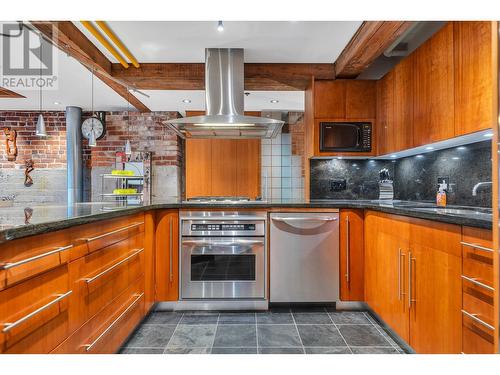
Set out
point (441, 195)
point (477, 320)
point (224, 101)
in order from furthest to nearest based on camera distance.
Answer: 1. point (224, 101)
2. point (441, 195)
3. point (477, 320)

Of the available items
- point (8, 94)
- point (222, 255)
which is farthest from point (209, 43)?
point (8, 94)

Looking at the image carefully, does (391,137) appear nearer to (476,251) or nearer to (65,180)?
(476,251)

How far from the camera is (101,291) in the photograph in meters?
1.49

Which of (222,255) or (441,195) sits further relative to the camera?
(222,255)

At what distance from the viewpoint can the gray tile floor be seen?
6.00ft

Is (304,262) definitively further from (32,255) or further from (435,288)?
(32,255)

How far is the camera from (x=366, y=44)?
223 centimetres

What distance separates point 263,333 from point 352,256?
97 cm

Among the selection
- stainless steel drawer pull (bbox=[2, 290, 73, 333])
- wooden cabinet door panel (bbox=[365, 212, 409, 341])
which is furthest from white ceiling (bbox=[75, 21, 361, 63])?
stainless steel drawer pull (bbox=[2, 290, 73, 333])

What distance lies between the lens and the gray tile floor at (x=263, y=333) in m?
1.83

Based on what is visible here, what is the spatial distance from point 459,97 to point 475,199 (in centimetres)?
74

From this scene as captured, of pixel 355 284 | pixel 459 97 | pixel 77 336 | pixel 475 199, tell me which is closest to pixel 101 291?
pixel 77 336

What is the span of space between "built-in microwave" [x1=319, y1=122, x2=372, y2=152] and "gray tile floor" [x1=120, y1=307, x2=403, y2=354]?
153 cm

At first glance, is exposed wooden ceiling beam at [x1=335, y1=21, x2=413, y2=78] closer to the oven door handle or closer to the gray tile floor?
the oven door handle
